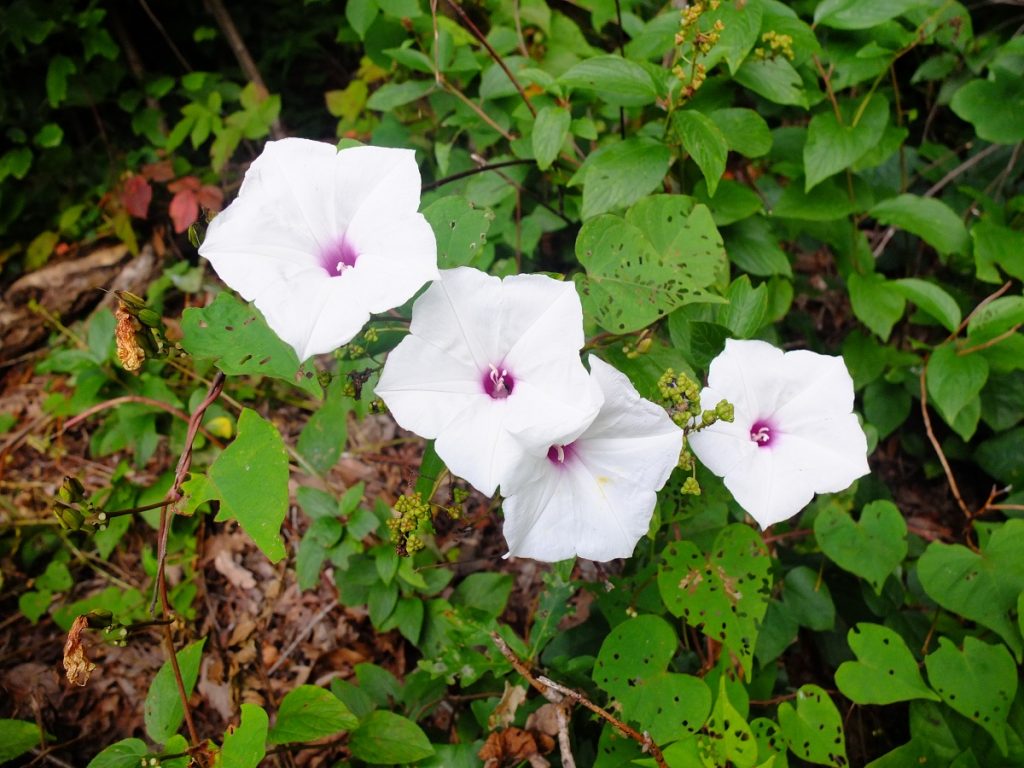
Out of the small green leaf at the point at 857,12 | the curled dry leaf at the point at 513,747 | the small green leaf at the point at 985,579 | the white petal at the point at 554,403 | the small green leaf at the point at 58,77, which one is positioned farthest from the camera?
the small green leaf at the point at 58,77

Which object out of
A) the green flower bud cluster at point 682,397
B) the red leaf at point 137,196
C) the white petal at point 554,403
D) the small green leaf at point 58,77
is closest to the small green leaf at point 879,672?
the green flower bud cluster at point 682,397

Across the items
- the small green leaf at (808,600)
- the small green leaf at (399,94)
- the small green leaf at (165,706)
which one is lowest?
the small green leaf at (808,600)

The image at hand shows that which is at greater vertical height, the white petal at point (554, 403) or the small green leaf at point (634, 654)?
the white petal at point (554, 403)

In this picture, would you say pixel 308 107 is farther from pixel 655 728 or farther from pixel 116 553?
pixel 655 728

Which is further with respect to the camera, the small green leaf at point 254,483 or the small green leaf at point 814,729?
the small green leaf at point 814,729

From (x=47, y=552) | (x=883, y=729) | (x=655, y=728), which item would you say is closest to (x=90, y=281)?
(x=47, y=552)

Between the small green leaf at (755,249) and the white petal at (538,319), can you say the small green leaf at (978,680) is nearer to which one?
the small green leaf at (755,249)

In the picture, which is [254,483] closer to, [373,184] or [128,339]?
[128,339]

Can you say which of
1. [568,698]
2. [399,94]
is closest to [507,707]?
[568,698]
